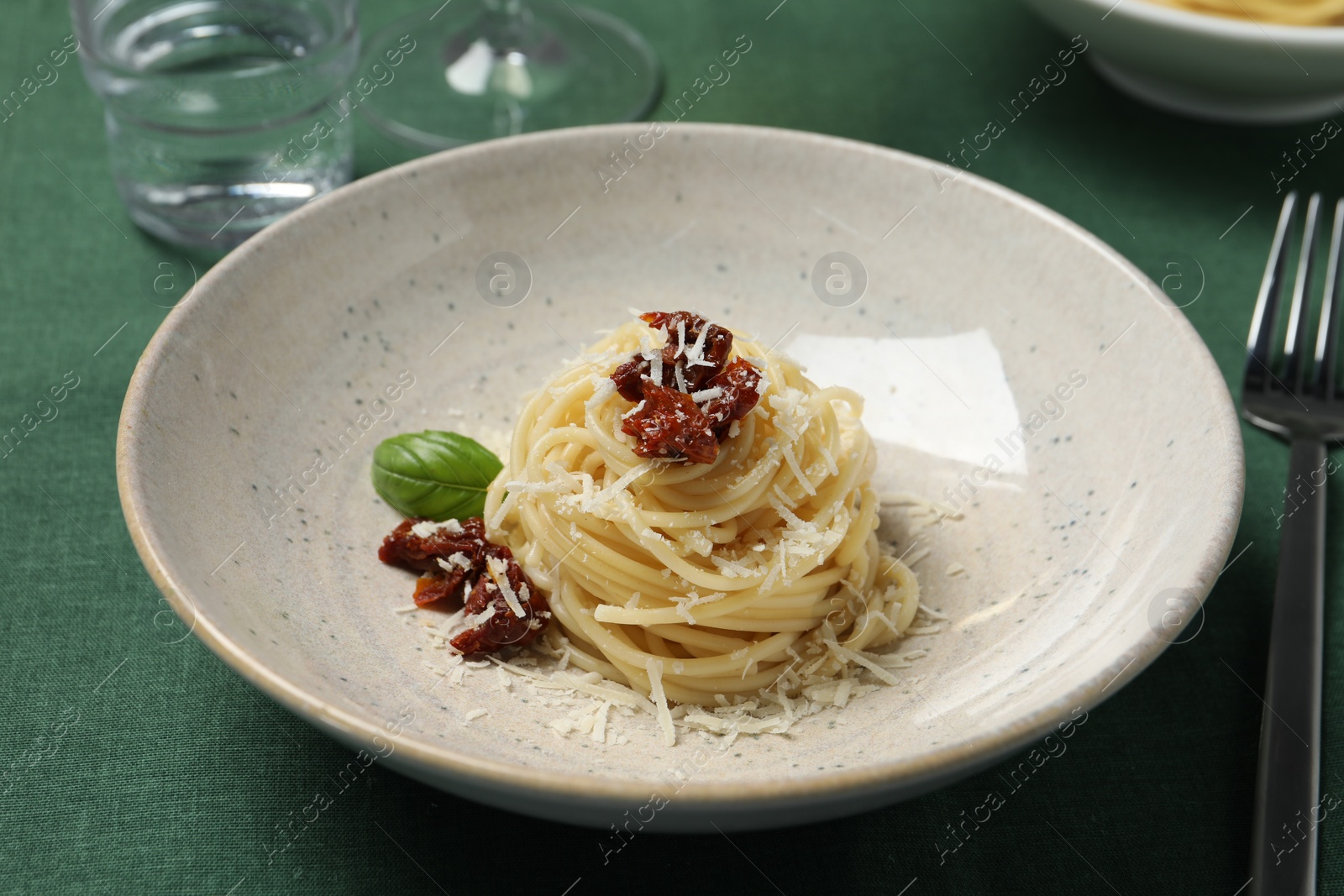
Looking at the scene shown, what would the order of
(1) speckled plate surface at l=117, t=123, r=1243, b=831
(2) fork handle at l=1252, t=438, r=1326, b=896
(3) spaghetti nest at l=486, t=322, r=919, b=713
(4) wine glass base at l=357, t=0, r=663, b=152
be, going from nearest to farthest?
(1) speckled plate surface at l=117, t=123, r=1243, b=831
(2) fork handle at l=1252, t=438, r=1326, b=896
(3) spaghetti nest at l=486, t=322, r=919, b=713
(4) wine glass base at l=357, t=0, r=663, b=152

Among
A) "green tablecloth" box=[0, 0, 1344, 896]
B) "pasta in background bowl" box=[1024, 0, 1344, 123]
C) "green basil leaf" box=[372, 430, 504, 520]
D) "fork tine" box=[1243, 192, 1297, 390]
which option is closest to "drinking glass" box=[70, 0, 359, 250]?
"green tablecloth" box=[0, 0, 1344, 896]

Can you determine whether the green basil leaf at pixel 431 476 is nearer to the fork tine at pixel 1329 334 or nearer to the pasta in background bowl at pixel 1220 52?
the fork tine at pixel 1329 334

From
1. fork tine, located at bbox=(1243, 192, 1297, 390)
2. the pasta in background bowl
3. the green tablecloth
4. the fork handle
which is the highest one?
the pasta in background bowl

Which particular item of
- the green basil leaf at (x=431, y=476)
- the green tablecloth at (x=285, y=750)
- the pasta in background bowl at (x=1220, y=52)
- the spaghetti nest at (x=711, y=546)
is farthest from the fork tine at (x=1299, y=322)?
the green basil leaf at (x=431, y=476)

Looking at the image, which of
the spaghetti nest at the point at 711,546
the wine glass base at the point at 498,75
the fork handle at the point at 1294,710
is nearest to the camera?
the fork handle at the point at 1294,710

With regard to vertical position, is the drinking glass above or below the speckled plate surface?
below

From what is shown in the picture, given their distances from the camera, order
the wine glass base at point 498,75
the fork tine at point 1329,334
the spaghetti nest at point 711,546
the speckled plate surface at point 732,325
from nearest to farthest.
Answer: the speckled plate surface at point 732,325, the spaghetti nest at point 711,546, the fork tine at point 1329,334, the wine glass base at point 498,75

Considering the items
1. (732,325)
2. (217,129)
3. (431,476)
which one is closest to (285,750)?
(431,476)

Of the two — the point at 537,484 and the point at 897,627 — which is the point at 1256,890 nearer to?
the point at 897,627

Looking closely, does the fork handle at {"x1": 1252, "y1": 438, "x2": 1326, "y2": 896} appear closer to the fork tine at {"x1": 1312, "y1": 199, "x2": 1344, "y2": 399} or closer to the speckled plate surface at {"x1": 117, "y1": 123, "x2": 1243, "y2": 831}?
the fork tine at {"x1": 1312, "y1": 199, "x2": 1344, "y2": 399}
